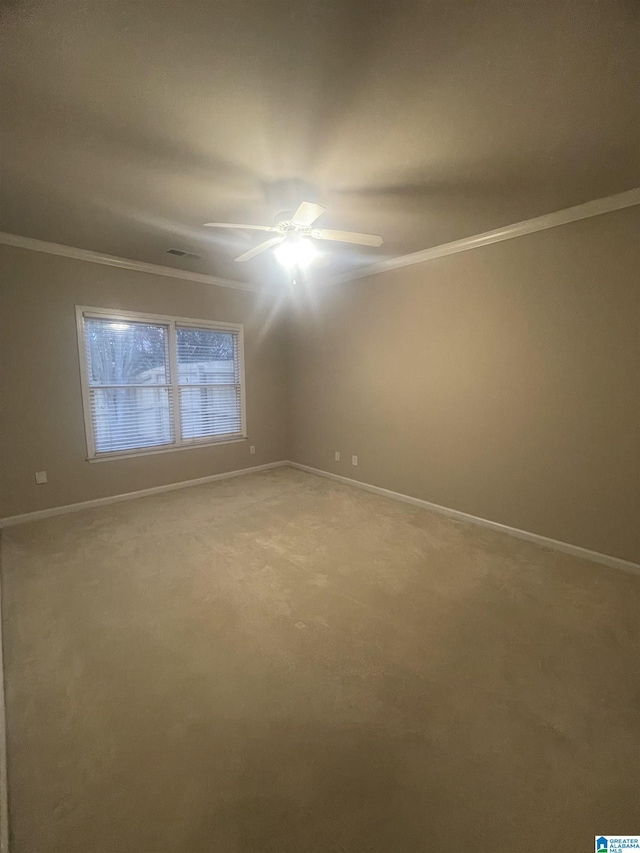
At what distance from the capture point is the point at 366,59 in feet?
4.74

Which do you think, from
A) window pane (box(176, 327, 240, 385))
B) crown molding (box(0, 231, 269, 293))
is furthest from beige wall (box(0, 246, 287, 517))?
window pane (box(176, 327, 240, 385))

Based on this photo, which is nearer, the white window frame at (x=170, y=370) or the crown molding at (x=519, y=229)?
the crown molding at (x=519, y=229)

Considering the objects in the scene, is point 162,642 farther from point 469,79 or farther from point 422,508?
point 469,79

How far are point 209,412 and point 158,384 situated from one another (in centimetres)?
75

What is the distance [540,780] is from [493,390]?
2.65 metres

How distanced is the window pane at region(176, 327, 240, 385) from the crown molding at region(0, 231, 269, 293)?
24.4 inches

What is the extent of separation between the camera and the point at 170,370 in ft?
14.4

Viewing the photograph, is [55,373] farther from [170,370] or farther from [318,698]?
[318,698]

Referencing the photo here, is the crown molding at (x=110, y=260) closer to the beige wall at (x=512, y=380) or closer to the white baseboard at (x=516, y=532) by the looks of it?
the beige wall at (x=512, y=380)

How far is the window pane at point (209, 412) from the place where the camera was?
4.62 meters

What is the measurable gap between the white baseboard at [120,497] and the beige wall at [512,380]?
163 cm

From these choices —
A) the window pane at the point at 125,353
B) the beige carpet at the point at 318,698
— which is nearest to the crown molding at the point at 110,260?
the window pane at the point at 125,353

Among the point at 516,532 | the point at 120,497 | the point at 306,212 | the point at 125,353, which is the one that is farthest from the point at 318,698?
the point at 125,353

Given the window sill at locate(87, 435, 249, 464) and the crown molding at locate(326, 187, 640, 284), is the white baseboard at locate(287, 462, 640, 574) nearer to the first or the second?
the window sill at locate(87, 435, 249, 464)
